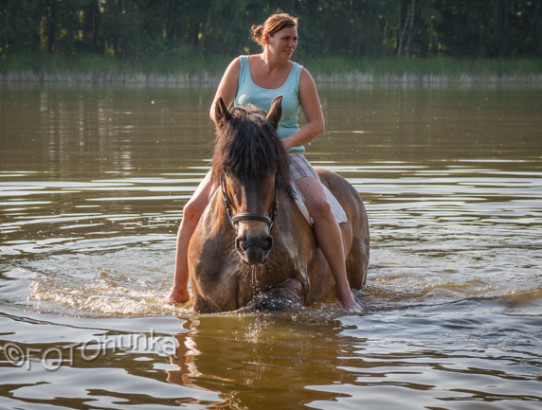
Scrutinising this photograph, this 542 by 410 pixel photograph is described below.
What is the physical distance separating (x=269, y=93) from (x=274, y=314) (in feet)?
5.22

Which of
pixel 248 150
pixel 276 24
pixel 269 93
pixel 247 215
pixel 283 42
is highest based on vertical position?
pixel 276 24

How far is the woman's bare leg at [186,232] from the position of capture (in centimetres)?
622

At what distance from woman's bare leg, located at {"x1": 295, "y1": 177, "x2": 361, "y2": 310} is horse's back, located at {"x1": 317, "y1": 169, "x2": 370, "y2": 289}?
0.81 meters

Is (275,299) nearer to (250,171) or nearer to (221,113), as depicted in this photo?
(250,171)

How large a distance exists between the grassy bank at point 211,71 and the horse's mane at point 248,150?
43121 millimetres

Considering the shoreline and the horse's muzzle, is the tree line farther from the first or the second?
the horse's muzzle

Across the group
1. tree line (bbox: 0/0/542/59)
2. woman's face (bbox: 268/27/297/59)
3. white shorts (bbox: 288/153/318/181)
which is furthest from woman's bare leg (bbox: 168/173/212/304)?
tree line (bbox: 0/0/542/59)

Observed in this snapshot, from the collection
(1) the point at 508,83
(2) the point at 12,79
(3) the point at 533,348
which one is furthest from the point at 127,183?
(1) the point at 508,83

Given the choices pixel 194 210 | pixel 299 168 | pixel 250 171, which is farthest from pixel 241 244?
pixel 299 168

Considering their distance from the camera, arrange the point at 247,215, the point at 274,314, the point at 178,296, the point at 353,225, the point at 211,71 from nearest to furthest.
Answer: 1. the point at 247,215
2. the point at 274,314
3. the point at 178,296
4. the point at 353,225
5. the point at 211,71

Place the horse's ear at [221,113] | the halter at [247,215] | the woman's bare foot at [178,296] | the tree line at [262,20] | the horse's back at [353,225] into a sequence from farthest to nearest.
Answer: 1. the tree line at [262,20]
2. the horse's back at [353,225]
3. the woman's bare foot at [178,296]
4. the horse's ear at [221,113]
5. the halter at [247,215]

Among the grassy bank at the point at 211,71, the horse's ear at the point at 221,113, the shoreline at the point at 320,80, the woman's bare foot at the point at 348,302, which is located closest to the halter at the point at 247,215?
the horse's ear at the point at 221,113

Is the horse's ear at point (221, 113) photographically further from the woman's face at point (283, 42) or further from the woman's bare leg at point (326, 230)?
the woman's bare leg at point (326, 230)

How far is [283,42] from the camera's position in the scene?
6141 mm
